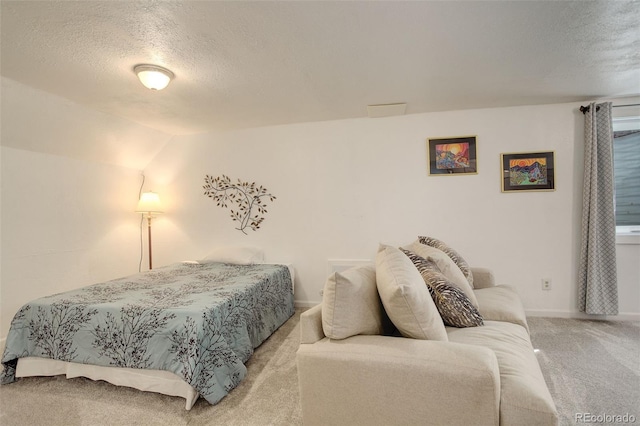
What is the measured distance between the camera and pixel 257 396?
75.7 inches

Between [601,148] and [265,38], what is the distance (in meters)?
3.20

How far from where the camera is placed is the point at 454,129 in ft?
11.1

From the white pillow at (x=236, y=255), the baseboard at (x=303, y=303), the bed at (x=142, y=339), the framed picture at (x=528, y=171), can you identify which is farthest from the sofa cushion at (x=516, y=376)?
the white pillow at (x=236, y=255)

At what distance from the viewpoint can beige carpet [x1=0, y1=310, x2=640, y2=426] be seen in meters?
1.73

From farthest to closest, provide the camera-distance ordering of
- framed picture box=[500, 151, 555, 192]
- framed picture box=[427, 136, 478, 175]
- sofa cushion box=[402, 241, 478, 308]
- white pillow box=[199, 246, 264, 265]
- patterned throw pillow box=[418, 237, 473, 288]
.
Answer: white pillow box=[199, 246, 264, 265] → framed picture box=[427, 136, 478, 175] → framed picture box=[500, 151, 555, 192] → patterned throw pillow box=[418, 237, 473, 288] → sofa cushion box=[402, 241, 478, 308]

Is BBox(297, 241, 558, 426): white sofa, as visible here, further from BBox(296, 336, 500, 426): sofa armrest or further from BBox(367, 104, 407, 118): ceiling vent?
BBox(367, 104, 407, 118): ceiling vent

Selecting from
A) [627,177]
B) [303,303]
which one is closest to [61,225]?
[303,303]

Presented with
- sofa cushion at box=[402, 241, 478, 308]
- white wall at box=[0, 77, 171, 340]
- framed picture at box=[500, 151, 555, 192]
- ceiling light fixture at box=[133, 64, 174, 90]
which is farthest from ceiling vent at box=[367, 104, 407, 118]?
white wall at box=[0, 77, 171, 340]

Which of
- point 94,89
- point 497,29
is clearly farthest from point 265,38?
point 94,89

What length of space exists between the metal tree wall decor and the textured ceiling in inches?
41.8

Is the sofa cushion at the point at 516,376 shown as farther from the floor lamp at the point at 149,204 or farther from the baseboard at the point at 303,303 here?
the floor lamp at the point at 149,204

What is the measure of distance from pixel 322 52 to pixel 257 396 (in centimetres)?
224

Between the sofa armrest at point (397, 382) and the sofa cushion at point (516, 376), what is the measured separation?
0.24 feet

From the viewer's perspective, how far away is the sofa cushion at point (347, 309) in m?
1.39
